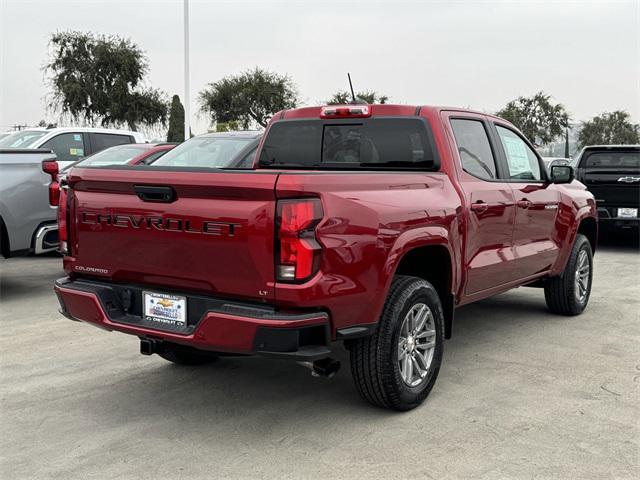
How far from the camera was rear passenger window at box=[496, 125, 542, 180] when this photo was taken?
5746 mm

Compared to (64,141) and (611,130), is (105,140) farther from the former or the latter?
(611,130)

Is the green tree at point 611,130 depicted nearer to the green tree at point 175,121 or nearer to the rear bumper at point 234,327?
the green tree at point 175,121

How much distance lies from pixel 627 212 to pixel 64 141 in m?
9.79

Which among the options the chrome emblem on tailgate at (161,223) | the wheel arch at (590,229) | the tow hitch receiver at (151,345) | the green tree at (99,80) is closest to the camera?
the chrome emblem on tailgate at (161,223)

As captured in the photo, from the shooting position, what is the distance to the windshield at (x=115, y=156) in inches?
421

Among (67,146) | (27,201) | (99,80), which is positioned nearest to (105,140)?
(67,146)

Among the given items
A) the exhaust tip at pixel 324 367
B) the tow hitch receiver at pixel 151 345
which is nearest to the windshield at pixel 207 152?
the tow hitch receiver at pixel 151 345

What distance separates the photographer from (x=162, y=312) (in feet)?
12.6

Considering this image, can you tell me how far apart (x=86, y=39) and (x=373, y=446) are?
136 feet

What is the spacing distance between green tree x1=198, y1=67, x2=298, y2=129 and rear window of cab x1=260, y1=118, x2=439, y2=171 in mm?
47440

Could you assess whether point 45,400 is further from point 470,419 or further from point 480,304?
point 480,304

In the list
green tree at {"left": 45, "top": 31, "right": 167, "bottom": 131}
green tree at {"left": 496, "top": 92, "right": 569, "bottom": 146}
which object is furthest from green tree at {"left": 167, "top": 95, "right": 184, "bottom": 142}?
green tree at {"left": 496, "top": 92, "right": 569, "bottom": 146}

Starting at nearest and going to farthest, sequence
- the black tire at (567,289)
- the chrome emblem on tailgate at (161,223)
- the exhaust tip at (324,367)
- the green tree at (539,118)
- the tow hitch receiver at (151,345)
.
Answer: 1. the chrome emblem on tailgate at (161,223)
2. the exhaust tip at (324,367)
3. the tow hitch receiver at (151,345)
4. the black tire at (567,289)
5. the green tree at (539,118)

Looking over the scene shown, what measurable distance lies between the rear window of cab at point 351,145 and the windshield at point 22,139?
7.90m
